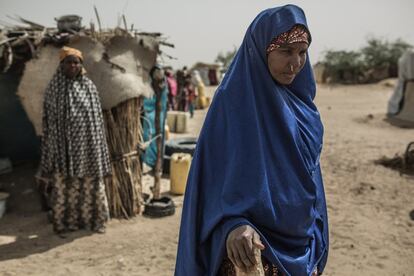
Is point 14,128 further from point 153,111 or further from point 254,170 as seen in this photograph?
point 254,170

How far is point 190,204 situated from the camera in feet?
5.66

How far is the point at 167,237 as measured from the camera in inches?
187

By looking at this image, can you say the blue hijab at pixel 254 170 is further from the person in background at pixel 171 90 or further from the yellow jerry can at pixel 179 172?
the person in background at pixel 171 90

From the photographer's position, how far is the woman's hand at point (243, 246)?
1464mm

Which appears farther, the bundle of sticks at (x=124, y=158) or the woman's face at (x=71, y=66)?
the bundle of sticks at (x=124, y=158)

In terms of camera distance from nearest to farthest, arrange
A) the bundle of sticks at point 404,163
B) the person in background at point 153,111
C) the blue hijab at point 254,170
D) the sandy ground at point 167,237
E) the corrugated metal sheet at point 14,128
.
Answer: the blue hijab at point 254,170, the sandy ground at point 167,237, the person in background at point 153,111, the corrugated metal sheet at point 14,128, the bundle of sticks at point 404,163

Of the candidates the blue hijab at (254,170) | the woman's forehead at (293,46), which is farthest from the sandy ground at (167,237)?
the woman's forehead at (293,46)

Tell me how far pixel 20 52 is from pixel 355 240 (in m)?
4.41

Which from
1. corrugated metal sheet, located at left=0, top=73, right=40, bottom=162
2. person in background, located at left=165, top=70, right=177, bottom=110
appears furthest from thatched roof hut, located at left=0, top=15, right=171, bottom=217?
person in background, located at left=165, top=70, right=177, bottom=110

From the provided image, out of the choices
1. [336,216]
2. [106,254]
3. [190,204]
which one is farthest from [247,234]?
[336,216]

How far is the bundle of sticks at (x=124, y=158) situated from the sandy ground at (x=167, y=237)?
0.78ft

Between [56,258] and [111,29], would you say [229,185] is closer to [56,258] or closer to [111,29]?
[56,258]

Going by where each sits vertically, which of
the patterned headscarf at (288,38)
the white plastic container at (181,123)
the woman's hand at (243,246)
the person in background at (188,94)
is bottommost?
the white plastic container at (181,123)

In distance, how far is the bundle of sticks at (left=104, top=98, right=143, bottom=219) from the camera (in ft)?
17.1
